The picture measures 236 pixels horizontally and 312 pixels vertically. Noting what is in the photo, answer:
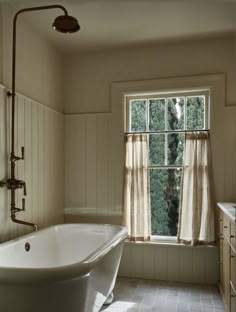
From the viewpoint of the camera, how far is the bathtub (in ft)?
5.28

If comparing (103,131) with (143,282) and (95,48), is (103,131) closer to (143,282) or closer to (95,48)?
(95,48)

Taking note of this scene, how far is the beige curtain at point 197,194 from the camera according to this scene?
3248 millimetres

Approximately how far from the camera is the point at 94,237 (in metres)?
3.06

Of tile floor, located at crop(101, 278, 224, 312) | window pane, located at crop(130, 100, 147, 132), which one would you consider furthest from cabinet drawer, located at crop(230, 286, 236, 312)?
window pane, located at crop(130, 100, 147, 132)

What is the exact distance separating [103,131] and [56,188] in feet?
2.85

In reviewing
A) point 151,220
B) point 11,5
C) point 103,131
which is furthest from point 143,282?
point 11,5

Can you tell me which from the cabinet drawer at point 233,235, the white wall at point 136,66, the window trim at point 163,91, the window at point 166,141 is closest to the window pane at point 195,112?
the window at point 166,141

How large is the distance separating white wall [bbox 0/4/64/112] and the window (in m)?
0.99

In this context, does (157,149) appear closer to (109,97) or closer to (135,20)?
(109,97)

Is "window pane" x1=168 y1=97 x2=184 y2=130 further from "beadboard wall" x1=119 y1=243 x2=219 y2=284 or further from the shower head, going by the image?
the shower head

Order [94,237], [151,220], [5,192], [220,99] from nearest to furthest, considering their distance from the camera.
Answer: [5,192]
[94,237]
[220,99]
[151,220]

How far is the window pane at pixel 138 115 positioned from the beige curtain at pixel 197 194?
0.55 meters

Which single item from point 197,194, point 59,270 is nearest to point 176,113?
point 197,194

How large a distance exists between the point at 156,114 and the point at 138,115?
0.70 ft
